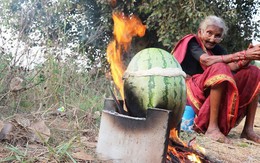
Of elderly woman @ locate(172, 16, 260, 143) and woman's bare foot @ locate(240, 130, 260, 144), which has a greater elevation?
elderly woman @ locate(172, 16, 260, 143)

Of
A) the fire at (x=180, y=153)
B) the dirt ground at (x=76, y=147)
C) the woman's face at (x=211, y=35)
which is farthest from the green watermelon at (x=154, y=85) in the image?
the woman's face at (x=211, y=35)

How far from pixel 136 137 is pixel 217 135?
207cm

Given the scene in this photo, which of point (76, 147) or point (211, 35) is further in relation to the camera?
point (211, 35)

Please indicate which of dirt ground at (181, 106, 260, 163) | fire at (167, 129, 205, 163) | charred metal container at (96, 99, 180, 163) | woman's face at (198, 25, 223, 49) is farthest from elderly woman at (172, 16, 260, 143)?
charred metal container at (96, 99, 180, 163)

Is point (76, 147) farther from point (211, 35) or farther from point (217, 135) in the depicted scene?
point (211, 35)

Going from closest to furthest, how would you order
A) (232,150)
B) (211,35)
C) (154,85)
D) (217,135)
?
(154,85)
(232,150)
(217,135)
(211,35)

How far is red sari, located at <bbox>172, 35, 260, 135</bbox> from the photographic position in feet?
13.9

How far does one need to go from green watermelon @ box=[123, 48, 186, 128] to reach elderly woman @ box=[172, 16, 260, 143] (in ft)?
5.41

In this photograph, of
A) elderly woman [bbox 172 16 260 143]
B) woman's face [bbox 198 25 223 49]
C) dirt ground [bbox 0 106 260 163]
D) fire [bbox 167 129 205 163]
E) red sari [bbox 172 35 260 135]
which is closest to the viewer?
dirt ground [bbox 0 106 260 163]

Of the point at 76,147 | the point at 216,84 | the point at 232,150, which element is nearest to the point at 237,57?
the point at 216,84

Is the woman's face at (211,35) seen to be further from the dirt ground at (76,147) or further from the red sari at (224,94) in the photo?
the dirt ground at (76,147)

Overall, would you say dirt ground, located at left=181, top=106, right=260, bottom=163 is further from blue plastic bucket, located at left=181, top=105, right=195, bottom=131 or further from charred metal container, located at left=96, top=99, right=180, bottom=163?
charred metal container, located at left=96, top=99, right=180, bottom=163

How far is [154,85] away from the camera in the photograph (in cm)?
248

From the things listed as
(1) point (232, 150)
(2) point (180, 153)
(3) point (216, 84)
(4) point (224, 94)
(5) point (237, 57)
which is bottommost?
(1) point (232, 150)
